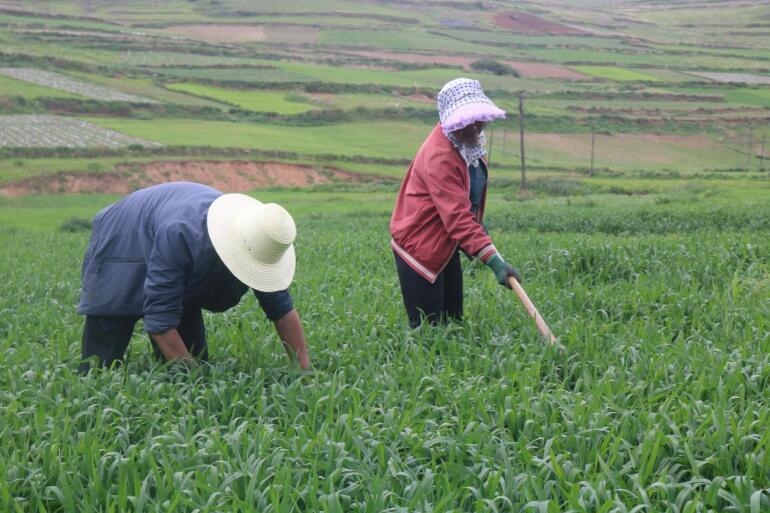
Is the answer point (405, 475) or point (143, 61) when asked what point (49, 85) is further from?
point (405, 475)

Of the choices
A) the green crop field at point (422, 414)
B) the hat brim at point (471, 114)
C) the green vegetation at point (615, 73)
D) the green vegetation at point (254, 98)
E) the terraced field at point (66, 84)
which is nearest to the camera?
the green crop field at point (422, 414)

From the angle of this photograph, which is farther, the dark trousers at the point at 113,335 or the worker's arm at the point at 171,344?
the dark trousers at the point at 113,335

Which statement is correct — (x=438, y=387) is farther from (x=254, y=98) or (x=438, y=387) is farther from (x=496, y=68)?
(x=496, y=68)

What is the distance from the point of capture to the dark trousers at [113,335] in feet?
17.4

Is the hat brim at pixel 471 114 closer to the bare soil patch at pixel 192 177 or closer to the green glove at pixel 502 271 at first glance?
the green glove at pixel 502 271

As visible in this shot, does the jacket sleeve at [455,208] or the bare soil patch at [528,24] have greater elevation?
the jacket sleeve at [455,208]

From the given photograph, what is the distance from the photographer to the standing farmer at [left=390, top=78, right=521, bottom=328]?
5551 mm

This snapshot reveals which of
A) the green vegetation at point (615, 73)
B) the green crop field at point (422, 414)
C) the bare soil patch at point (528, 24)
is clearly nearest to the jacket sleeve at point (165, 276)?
the green crop field at point (422, 414)

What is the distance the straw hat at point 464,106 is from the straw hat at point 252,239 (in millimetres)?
1361

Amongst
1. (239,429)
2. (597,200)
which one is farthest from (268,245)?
(597,200)

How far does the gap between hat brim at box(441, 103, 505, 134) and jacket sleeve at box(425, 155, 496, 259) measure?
345mm

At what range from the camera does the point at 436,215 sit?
5.97m

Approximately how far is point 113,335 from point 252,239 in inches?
51.5

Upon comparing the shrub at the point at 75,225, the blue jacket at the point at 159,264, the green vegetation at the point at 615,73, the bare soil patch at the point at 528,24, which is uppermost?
the blue jacket at the point at 159,264
